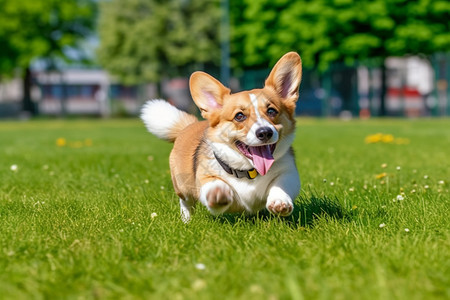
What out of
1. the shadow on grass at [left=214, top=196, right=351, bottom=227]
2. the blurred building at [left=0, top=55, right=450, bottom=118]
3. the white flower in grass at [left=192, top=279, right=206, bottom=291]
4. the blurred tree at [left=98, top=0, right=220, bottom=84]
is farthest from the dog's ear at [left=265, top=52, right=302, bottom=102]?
the blurred tree at [left=98, top=0, right=220, bottom=84]

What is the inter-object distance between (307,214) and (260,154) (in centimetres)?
72

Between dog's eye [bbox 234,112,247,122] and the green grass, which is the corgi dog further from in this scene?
the green grass

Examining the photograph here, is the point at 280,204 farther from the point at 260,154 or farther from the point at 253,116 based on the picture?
the point at 253,116

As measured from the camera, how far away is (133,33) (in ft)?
133

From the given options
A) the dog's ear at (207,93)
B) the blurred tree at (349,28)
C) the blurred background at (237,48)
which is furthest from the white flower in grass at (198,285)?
the blurred tree at (349,28)

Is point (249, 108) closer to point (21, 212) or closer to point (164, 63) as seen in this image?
point (21, 212)

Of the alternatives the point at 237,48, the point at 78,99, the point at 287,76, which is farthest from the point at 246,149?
the point at 78,99

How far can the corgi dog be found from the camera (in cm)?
361

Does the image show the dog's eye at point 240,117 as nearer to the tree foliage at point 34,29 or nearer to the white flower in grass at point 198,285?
the white flower in grass at point 198,285

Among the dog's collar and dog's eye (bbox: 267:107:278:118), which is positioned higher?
dog's eye (bbox: 267:107:278:118)

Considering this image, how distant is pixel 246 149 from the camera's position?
3797 millimetres

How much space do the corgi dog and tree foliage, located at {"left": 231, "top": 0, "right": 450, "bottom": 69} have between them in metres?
27.6

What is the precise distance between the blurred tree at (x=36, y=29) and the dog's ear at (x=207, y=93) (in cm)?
3677

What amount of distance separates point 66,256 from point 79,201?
1.76m
